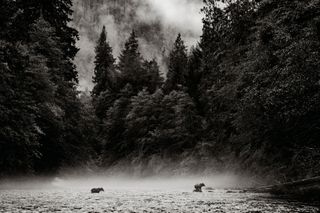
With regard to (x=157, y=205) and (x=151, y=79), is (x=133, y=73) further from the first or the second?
(x=157, y=205)

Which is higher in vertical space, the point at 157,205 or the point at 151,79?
the point at 151,79

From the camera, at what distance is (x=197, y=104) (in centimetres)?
4344

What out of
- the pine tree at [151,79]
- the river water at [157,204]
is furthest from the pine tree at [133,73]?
the river water at [157,204]

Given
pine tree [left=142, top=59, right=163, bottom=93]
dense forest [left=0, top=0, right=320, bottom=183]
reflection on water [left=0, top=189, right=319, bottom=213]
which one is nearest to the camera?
reflection on water [left=0, top=189, right=319, bottom=213]

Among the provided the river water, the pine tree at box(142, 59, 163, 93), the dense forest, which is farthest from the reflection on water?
the pine tree at box(142, 59, 163, 93)

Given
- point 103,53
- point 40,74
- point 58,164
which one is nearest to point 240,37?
point 40,74

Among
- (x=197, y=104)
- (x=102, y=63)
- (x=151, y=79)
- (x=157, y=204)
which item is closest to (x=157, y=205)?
(x=157, y=204)

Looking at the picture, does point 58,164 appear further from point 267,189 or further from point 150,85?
point 150,85

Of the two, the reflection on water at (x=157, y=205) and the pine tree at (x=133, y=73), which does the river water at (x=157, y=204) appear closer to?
the reflection on water at (x=157, y=205)

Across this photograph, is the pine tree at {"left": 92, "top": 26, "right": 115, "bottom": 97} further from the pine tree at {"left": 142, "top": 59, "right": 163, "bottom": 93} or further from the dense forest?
the dense forest

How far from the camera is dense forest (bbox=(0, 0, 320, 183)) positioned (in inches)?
522

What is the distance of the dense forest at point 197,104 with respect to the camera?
13.2 metres

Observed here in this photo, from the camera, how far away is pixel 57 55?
30.2 metres

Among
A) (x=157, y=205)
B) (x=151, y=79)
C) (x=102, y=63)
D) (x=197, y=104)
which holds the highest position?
(x=102, y=63)
